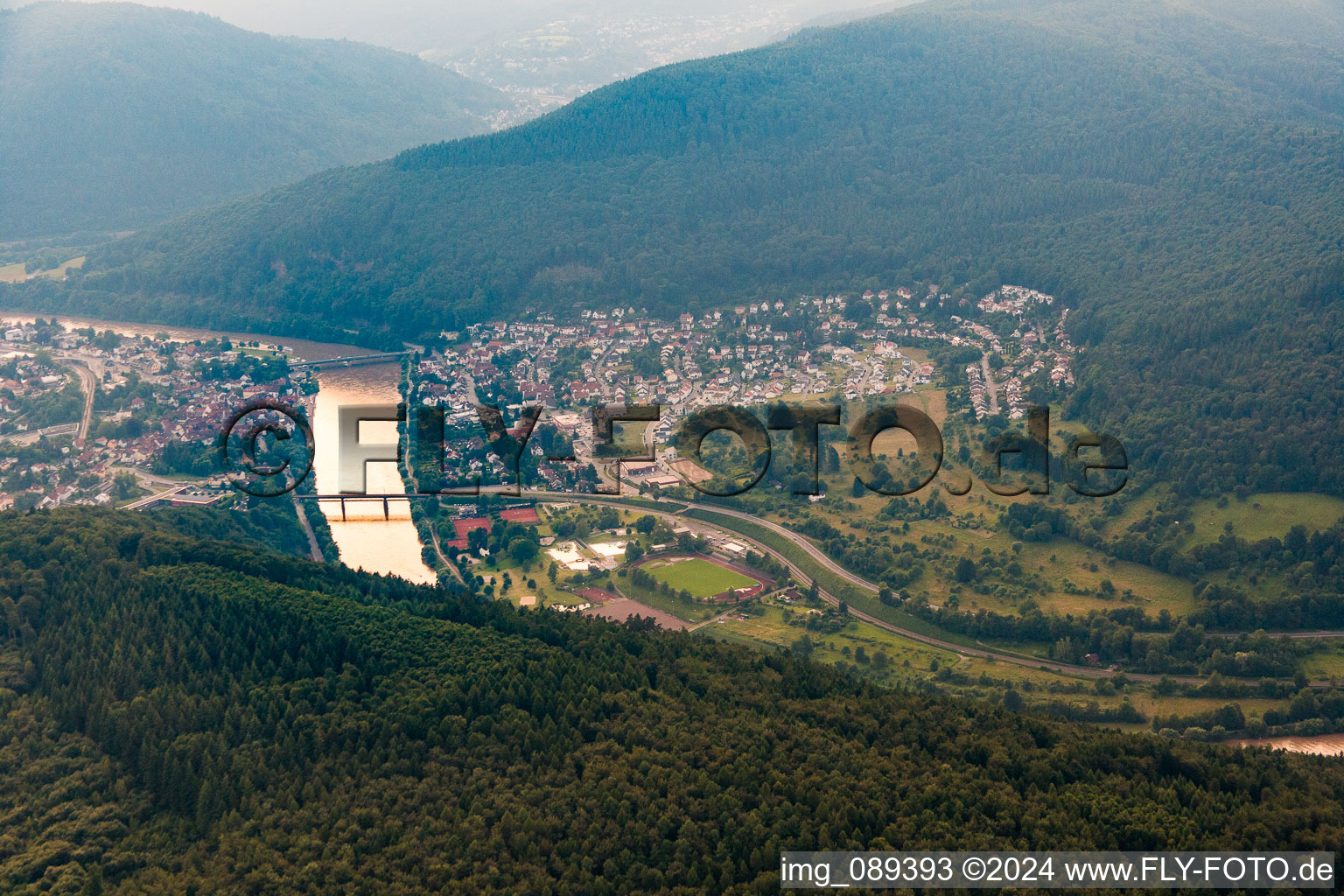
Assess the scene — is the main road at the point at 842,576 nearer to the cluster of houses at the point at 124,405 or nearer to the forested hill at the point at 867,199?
the forested hill at the point at 867,199

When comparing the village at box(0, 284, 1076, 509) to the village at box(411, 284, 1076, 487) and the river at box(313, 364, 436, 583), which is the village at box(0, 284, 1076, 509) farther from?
the river at box(313, 364, 436, 583)

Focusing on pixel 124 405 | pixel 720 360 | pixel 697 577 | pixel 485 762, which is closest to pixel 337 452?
pixel 124 405

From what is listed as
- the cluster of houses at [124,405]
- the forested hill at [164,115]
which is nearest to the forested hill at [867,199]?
the cluster of houses at [124,405]

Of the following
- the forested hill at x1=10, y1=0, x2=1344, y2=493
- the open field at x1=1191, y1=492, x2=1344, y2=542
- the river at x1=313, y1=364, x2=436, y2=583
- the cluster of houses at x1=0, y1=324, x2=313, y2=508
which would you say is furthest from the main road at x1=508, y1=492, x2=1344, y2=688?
the cluster of houses at x1=0, y1=324, x2=313, y2=508

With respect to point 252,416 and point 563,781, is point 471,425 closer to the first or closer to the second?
point 252,416

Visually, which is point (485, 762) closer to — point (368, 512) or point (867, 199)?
point (368, 512)

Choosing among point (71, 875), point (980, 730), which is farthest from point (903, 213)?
point (71, 875)

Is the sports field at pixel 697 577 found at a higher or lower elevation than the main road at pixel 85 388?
lower
